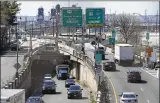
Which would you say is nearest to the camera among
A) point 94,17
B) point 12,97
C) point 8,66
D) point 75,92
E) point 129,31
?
point 12,97

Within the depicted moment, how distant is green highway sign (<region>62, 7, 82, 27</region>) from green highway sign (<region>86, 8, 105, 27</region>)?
561 centimetres

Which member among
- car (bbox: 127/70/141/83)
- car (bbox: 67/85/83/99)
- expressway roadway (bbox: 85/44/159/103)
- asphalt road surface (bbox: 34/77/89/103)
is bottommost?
asphalt road surface (bbox: 34/77/89/103)

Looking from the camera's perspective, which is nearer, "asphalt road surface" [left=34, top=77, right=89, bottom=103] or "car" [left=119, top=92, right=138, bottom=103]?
"car" [left=119, top=92, right=138, bottom=103]

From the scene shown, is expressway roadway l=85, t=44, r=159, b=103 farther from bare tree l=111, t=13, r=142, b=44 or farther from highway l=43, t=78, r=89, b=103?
bare tree l=111, t=13, r=142, b=44

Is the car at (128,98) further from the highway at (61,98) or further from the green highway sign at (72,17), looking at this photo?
the green highway sign at (72,17)

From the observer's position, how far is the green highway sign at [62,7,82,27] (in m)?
54.3

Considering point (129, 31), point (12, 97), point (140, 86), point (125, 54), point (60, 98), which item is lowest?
point (60, 98)

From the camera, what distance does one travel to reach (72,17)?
5469 cm

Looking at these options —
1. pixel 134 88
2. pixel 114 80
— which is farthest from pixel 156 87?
pixel 114 80

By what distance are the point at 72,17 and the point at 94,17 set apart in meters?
6.48

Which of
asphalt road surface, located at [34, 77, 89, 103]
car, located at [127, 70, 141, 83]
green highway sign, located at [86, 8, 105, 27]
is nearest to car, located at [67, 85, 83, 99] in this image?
asphalt road surface, located at [34, 77, 89, 103]

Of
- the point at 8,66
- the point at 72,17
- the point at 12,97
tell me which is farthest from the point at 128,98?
the point at 8,66

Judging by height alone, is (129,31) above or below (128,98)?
above

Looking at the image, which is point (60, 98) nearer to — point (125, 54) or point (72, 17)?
point (72, 17)
